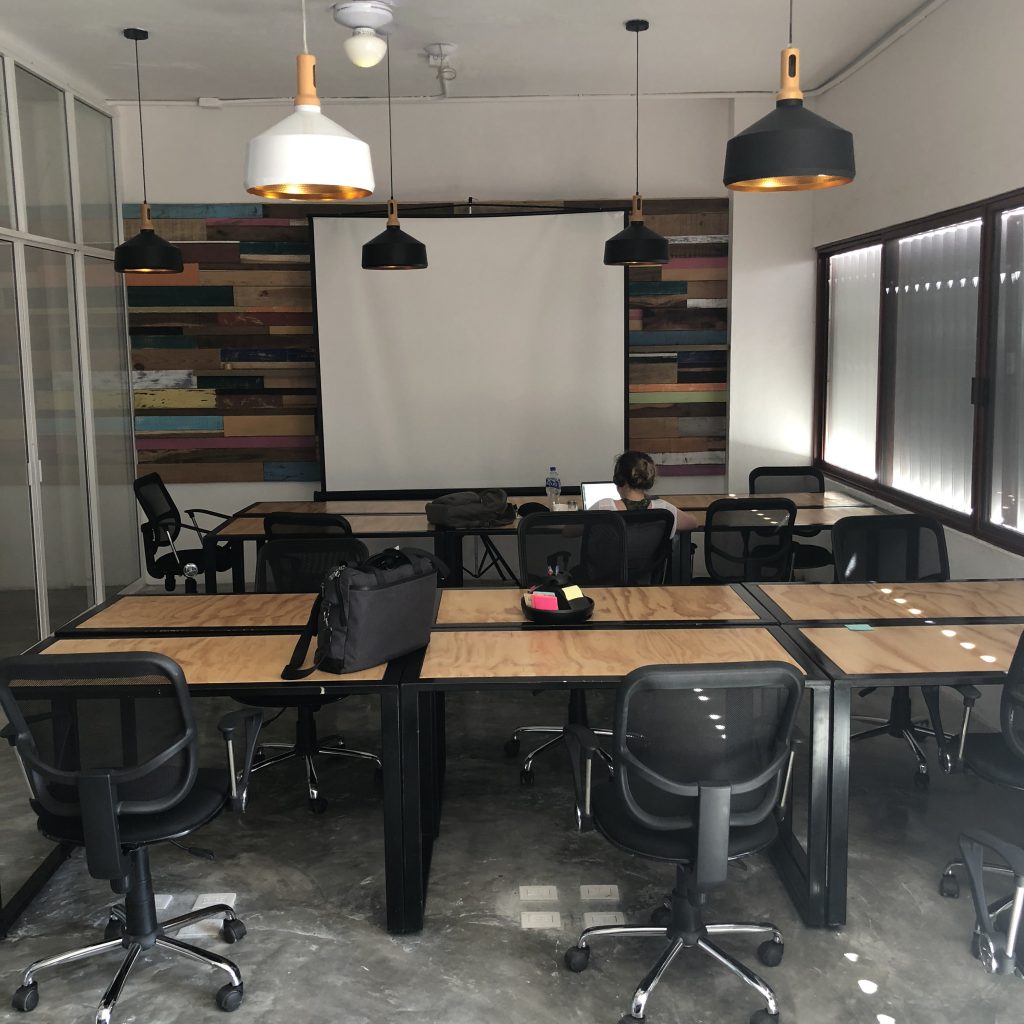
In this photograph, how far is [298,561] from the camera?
4.40 meters

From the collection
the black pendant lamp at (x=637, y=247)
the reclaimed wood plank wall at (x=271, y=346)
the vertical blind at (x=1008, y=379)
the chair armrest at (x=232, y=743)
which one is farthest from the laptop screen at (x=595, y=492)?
the chair armrest at (x=232, y=743)

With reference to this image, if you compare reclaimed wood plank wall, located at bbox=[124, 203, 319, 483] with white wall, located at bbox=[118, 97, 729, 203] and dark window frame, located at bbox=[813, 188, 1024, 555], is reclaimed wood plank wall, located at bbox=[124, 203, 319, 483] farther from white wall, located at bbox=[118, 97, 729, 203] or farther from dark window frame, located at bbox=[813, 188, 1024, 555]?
dark window frame, located at bbox=[813, 188, 1024, 555]

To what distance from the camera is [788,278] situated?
746 centimetres

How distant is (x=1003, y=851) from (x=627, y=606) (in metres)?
1.47

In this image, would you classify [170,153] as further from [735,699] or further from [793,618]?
[735,699]

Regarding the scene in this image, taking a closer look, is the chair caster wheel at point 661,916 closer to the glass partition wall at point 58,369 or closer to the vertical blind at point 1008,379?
the vertical blind at point 1008,379

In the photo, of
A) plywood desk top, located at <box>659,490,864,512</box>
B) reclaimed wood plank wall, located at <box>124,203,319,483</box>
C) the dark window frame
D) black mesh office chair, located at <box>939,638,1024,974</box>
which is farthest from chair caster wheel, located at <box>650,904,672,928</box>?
reclaimed wood plank wall, located at <box>124,203,319,483</box>

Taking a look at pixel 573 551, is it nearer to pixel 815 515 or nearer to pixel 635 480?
pixel 635 480

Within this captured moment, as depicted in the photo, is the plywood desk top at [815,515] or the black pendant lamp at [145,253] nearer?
the plywood desk top at [815,515]

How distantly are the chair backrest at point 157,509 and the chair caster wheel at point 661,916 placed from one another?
4057mm

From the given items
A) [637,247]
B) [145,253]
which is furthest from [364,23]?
[637,247]

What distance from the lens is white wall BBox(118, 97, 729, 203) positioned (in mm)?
7488

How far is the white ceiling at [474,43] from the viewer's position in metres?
5.34

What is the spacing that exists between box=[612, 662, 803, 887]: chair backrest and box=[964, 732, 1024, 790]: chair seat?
31.8 inches
